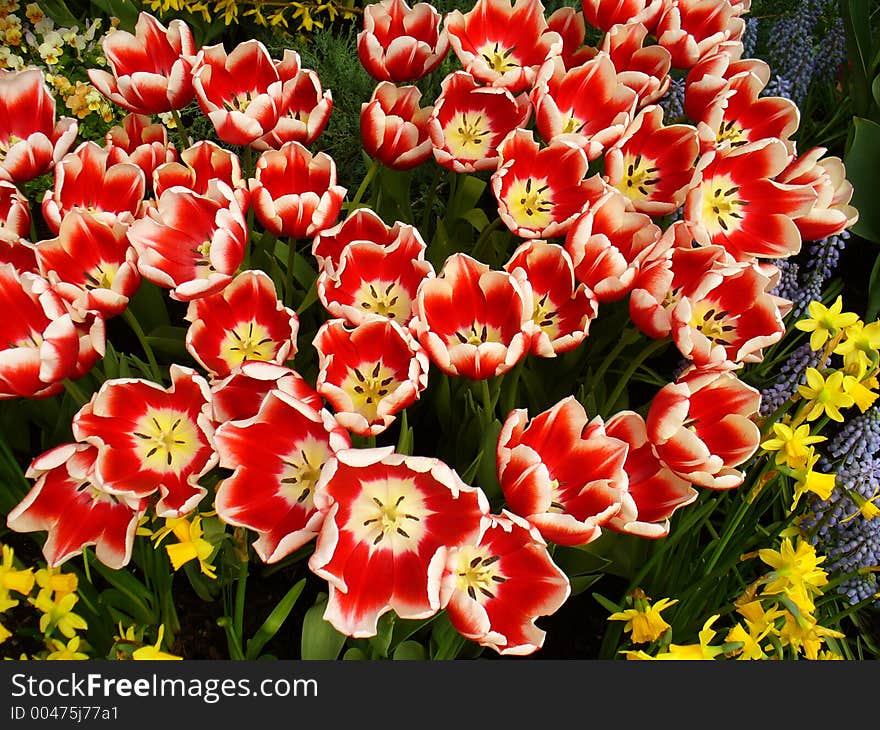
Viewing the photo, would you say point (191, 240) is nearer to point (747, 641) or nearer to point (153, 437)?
point (153, 437)

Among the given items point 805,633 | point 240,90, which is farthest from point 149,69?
point 805,633

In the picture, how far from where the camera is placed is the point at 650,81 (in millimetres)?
1020

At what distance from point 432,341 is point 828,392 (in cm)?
46

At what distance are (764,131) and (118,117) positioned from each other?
1.36m

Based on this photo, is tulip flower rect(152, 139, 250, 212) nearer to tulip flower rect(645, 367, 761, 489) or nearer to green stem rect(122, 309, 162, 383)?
green stem rect(122, 309, 162, 383)

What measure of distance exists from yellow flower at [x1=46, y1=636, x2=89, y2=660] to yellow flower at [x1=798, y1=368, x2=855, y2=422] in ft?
2.68

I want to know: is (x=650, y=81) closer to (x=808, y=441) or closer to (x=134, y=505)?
(x=808, y=441)

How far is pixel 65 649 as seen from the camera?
2.77 ft

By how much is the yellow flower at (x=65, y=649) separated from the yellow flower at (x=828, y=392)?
82 centimetres

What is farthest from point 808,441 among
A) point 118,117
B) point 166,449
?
point 118,117

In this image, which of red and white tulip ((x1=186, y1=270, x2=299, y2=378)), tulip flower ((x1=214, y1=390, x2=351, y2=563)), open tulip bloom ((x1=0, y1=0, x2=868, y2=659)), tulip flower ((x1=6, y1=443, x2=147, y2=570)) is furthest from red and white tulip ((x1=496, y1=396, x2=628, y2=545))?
tulip flower ((x1=6, y1=443, x2=147, y2=570))

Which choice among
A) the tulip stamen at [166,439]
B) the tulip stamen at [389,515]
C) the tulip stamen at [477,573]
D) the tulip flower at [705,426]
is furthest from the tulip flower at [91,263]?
the tulip flower at [705,426]

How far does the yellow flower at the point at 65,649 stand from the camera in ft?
2.68

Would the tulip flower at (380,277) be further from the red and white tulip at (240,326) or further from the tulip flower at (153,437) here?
the tulip flower at (153,437)
